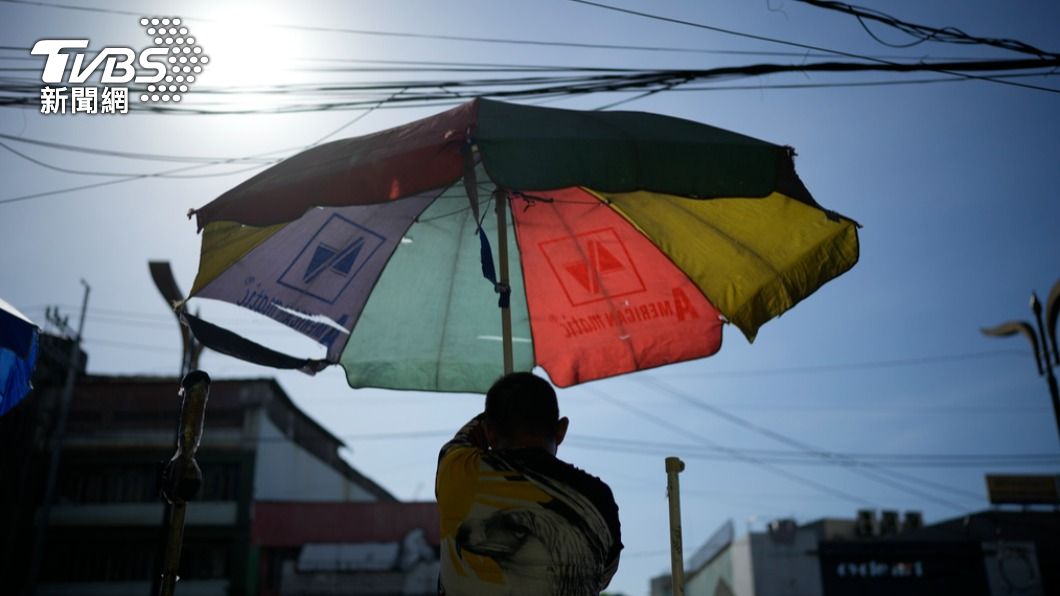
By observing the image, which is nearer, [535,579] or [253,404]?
[535,579]

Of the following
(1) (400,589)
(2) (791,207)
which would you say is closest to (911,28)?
(2) (791,207)

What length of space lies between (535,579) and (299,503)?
2834 centimetres

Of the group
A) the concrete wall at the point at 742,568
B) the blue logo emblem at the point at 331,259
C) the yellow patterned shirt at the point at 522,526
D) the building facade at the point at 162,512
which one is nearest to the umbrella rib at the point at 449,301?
the blue logo emblem at the point at 331,259

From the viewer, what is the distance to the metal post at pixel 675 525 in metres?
3.05

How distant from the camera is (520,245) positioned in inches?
Answer: 173

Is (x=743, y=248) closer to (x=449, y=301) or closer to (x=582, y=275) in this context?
(x=582, y=275)

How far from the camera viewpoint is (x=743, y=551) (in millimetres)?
31344

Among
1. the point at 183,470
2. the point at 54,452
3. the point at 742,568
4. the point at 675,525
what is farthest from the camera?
the point at 742,568

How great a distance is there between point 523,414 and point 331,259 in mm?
2100

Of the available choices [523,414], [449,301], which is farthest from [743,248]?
[523,414]

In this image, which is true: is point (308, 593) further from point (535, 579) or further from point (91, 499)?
point (535, 579)

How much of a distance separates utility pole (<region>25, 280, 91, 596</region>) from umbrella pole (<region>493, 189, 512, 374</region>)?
2691 cm

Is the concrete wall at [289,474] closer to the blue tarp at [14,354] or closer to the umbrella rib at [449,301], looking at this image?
the blue tarp at [14,354]

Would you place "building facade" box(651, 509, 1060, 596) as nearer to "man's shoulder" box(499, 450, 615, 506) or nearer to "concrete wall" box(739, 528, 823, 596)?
"concrete wall" box(739, 528, 823, 596)
